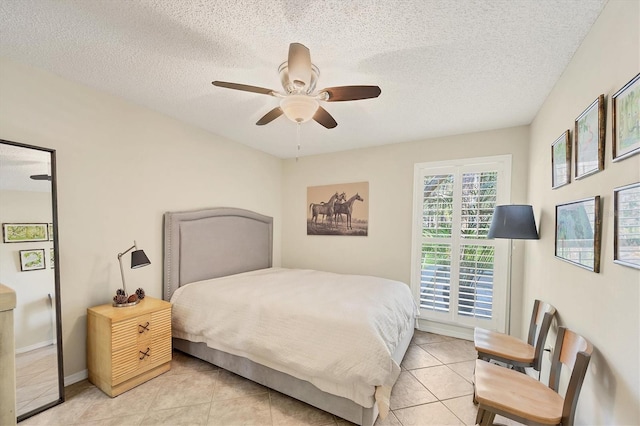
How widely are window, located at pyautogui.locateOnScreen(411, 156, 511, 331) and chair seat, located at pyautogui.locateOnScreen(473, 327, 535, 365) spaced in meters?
1.01

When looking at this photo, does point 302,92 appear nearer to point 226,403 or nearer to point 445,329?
point 226,403

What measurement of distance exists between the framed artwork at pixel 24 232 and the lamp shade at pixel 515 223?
12.2ft

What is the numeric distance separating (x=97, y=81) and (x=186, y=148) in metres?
1.00

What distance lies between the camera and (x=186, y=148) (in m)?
3.08

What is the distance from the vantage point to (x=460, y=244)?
3.29 metres

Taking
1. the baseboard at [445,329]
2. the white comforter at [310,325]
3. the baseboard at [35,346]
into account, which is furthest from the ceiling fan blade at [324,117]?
the baseboard at [445,329]

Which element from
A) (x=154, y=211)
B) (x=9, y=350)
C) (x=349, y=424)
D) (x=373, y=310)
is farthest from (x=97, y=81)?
(x=349, y=424)

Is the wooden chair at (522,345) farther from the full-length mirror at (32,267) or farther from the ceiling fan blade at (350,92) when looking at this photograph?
the full-length mirror at (32,267)

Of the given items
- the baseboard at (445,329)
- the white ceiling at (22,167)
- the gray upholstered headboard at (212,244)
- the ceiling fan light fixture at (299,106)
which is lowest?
the baseboard at (445,329)

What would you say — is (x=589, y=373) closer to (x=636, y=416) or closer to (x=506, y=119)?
(x=636, y=416)

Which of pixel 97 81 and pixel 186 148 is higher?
pixel 97 81

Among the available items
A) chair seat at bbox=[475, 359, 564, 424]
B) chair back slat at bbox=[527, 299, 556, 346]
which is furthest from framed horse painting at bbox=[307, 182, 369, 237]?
chair seat at bbox=[475, 359, 564, 424]

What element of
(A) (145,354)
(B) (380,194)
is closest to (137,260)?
(A) (145,354)

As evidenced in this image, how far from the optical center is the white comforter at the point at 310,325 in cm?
174
